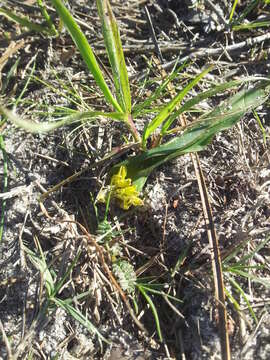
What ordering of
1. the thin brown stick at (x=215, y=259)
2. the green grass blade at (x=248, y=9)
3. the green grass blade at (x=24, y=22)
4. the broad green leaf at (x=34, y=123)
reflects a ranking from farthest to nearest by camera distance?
the green grass blade at (x=248, y=9) < the green grass blade at (x=24, y=22) < the thin brown stick at (x=215, y=259) < the broad green leaf at (x=34, y=123)

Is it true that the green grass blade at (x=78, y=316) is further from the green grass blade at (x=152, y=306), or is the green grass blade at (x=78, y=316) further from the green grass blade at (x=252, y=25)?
the green grass blade at (x=252, y=25)

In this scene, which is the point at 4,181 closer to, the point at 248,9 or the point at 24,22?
the point at 24,22

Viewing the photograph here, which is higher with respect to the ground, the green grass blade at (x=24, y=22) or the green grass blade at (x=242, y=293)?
the green grass blade at (x=24, y=22)

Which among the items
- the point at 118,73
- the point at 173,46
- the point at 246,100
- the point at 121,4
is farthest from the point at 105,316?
the point at 121,4

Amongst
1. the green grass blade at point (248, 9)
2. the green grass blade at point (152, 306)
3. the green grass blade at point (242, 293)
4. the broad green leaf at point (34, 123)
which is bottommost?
the green grass blade at point (242, 293)

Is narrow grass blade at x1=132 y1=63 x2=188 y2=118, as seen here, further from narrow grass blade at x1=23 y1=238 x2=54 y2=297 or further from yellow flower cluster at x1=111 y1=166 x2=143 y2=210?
narrow grass blade at x1=23 y1=238 x2=54 y2=297

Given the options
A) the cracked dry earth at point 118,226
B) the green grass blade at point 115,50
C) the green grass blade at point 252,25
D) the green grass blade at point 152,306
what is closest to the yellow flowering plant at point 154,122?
the green grass blade at point 115,50

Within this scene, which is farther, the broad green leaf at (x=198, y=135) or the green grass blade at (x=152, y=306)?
the broad green leaf at (x=198, y=135)
